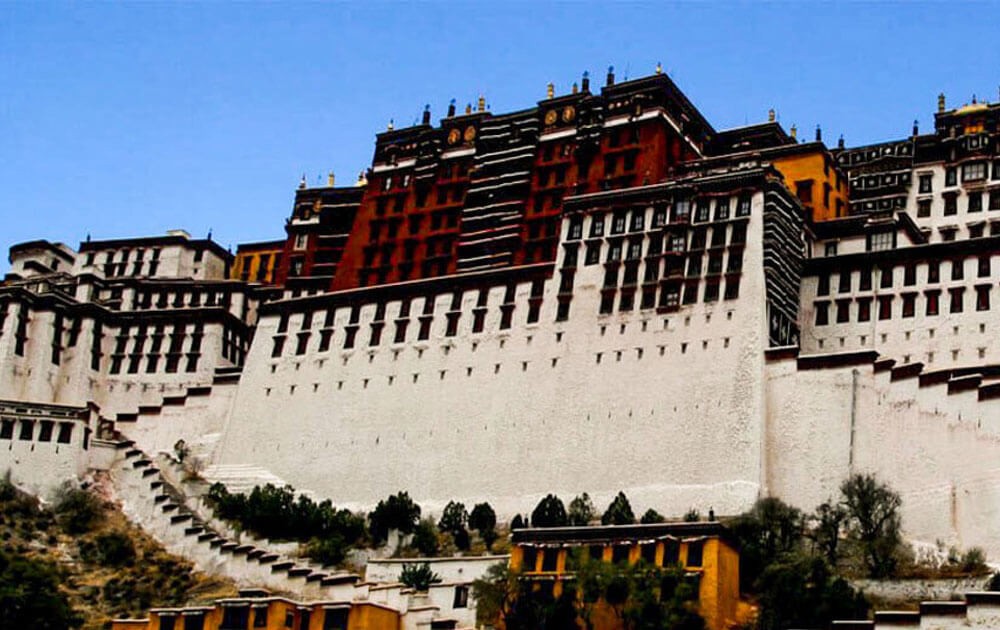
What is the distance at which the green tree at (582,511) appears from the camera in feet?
250

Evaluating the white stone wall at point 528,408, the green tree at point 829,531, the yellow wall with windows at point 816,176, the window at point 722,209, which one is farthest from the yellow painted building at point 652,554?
the yellow wall with windows at point 816,176

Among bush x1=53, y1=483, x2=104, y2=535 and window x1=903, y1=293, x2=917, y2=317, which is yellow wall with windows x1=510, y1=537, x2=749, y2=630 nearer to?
window x1=903, y1=293, x2=917, y2=317

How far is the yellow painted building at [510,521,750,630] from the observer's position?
Answer: 62769mm

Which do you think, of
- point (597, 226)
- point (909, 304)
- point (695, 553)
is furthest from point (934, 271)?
point (695, 553)

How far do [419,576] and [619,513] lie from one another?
1027 cm

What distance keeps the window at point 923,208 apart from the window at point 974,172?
242 centimetres

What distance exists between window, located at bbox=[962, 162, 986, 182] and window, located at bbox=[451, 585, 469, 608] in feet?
150

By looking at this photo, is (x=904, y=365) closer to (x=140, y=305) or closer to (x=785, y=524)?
(x=785, y=524)

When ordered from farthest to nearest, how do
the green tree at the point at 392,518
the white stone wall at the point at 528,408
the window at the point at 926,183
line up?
the window at the point at 926,183
the white stone wall at the point at 528,408
the green tree at the point at 392,518

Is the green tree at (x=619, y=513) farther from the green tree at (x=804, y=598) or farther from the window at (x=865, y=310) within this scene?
the window at (x=865, y=310)

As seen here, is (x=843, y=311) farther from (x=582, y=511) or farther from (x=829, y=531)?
(x=829, y=531)

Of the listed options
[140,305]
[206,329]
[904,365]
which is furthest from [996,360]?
[140,305]

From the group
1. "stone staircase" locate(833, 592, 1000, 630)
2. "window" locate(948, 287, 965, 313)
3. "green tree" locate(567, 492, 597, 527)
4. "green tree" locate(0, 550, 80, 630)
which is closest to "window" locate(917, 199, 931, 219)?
"window" locate(948, 287, 965, 313)

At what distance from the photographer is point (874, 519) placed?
70.0 m
